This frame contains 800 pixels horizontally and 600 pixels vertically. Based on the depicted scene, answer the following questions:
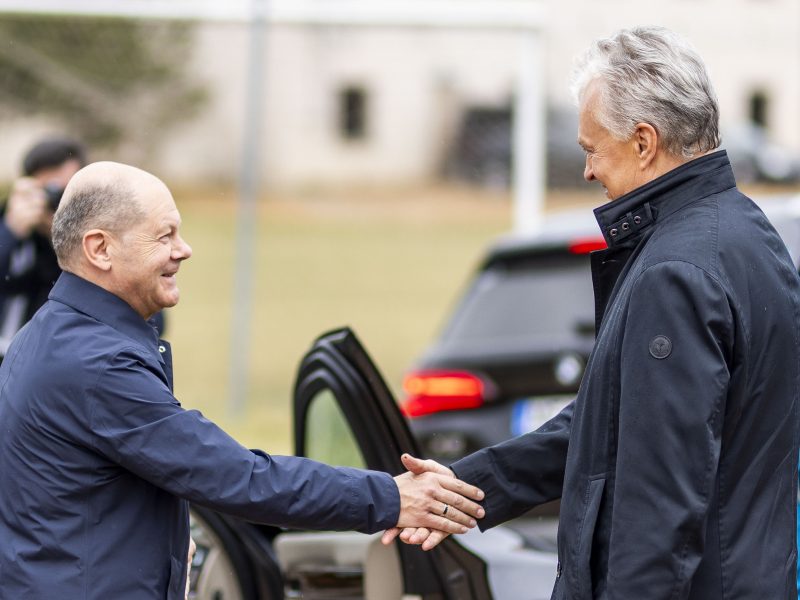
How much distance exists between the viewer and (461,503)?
10.1ft

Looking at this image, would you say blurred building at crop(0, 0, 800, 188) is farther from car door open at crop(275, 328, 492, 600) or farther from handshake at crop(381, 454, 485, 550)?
handshake at crop(381, 454, 485, 550)

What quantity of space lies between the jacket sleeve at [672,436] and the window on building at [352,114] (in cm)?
1063

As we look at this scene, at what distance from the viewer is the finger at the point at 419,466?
120 inches

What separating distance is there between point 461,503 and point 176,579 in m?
0.73

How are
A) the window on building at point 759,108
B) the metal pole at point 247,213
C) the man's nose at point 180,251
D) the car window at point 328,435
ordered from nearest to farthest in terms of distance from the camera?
the man's nose at point 180,251, the car window at point 328,435, the metal pole at point 247,213, the window on building at point 759,108

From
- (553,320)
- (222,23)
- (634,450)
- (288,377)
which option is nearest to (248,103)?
(222,23)

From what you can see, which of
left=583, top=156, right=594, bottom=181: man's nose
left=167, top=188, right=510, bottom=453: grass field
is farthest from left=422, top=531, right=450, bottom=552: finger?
left=167, top=188, right=510, bottom=453: grass field

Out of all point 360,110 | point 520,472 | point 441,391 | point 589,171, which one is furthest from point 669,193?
point 360,110

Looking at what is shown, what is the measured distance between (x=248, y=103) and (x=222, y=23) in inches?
37.3

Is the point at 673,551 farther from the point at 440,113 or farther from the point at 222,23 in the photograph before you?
the point at 440,113

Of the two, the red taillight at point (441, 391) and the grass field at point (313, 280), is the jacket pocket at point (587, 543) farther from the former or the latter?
the grass field at point (313, 280)

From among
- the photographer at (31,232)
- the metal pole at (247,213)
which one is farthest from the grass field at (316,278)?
the photographer at (31,232)

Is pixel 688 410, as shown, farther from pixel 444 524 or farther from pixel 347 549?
pixel 347 549

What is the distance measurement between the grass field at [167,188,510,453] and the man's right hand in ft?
11.0
